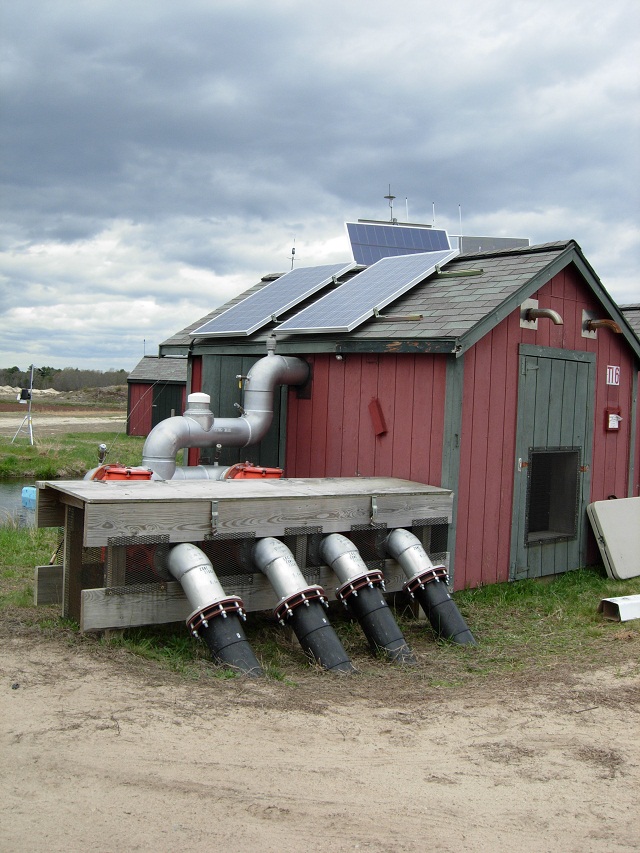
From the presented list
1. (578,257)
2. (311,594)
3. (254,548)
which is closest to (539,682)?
(311,594)

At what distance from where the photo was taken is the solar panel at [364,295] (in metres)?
8.38

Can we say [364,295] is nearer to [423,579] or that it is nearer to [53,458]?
[423,579]

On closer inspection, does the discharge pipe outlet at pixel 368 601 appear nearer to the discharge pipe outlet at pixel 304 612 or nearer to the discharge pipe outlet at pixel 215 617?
the discharge pipe outlet at pixel 304 612

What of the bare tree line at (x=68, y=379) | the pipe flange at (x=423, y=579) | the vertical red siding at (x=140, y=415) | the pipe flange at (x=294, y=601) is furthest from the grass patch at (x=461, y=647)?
the bare tree line at (x=68, y=379)

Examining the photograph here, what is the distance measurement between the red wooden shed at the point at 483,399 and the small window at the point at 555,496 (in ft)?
0.05

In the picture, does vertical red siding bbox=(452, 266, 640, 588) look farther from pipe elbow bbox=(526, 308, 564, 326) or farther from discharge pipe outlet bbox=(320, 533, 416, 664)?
discharge pipe outlet bbox=(320, 533, 416, 664)

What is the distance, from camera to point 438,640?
6.56 metres

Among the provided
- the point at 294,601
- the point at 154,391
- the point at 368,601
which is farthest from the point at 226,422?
the point at 154,391

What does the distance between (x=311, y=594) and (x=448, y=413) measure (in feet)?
8.19

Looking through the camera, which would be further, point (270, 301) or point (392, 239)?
point (392, 239)

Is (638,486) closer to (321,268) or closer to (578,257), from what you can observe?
(578,257)

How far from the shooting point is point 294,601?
579 centimetres

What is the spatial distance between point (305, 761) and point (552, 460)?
6028 millimetres

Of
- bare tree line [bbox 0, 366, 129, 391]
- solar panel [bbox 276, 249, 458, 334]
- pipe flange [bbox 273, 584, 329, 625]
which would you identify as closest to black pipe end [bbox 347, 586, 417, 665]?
pipe flange [bbox 273, 584, 329, 625]
